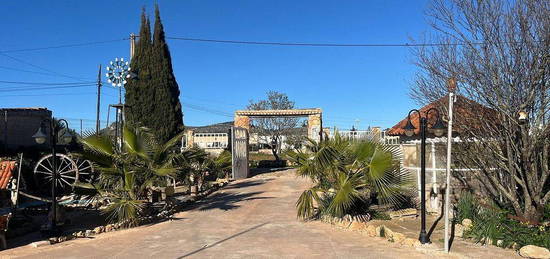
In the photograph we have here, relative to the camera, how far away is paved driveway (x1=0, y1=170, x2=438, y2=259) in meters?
7.06

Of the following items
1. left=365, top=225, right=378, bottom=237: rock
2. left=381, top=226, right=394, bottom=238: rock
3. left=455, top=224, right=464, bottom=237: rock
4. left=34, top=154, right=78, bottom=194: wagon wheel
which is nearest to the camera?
left=381, top=226, right=394, bottom=238: rock

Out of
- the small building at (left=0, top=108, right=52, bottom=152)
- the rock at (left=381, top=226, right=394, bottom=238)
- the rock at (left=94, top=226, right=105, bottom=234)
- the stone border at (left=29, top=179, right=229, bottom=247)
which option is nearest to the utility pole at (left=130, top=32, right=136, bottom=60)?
the small building at (left=0, top=108, right=52, bottom=152)

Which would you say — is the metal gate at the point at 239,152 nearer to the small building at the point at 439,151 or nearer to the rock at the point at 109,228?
the small building at the point at 439,151

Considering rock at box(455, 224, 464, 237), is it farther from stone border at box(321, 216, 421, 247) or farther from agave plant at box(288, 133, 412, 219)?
agave plant at box(288, 133, 412, 219)

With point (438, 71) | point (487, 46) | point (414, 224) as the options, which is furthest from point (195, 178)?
point (487, 46)

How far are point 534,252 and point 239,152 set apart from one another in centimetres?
1397

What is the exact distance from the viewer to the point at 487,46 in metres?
7.94

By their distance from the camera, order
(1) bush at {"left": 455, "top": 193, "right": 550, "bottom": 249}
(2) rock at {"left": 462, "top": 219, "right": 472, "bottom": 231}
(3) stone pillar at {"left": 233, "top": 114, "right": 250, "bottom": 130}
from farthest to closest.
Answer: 1. (3) stone pillar at {"left": 233, "top": 114, "right": 250, "bottom": 130}
2. (2) rock at {"left": 462, "top": 219, "right": 472, "bottom": 231}
3. (1) bush at {"left": 455, "top": 193, "right": 550, "bottom": 249}

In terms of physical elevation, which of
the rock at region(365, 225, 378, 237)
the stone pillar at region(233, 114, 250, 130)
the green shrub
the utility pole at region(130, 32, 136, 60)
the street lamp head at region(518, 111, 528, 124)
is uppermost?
the utility pole at region(130, 32, 136, 60)

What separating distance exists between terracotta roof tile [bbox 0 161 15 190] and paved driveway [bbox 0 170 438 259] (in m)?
1.90

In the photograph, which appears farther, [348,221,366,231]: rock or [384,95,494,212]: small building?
[348,221,366,231]: rock

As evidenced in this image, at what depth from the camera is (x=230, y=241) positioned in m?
7.98

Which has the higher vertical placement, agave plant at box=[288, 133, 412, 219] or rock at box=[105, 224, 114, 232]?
agave plant at box=[288, 133, 412, 219]

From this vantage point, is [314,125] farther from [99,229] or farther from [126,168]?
[99,229]
